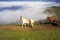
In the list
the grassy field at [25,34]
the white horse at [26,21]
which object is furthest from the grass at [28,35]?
the white horse at [26,21]

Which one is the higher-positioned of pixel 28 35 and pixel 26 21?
pixel 26 21

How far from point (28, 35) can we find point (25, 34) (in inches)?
1.4

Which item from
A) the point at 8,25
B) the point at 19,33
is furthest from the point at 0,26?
the point at 19,33

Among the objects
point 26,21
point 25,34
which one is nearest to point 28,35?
point 25,34

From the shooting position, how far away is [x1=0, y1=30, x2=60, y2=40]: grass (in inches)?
68.7

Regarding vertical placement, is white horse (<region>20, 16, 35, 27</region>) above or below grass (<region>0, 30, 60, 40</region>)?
above

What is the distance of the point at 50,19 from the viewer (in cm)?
183

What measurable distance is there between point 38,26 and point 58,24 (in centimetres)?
23

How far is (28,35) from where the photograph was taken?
1.77m

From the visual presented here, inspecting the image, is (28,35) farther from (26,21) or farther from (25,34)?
(26,21)

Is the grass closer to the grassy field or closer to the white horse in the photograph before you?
the grassy field

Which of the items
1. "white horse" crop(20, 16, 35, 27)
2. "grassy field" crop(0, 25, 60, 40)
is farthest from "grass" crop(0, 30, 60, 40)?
"white horse" crop(20, 16, 35, 27)

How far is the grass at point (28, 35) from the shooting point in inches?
68.7

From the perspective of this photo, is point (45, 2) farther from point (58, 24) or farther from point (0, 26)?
point (0, 26)
